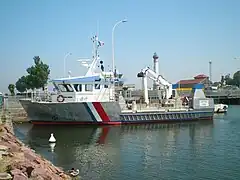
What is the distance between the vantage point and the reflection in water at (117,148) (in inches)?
601

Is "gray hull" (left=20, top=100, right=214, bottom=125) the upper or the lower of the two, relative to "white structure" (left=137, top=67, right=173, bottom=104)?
lower

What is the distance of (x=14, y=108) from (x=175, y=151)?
85.6ft

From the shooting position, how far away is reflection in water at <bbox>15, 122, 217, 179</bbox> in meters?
15.3

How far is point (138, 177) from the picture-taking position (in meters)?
14.0

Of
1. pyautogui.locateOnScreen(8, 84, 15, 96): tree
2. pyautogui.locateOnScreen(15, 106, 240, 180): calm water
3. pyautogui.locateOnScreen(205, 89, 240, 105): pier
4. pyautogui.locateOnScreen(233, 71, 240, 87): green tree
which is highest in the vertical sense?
pyautogui.locateOnScreen(233, 71, 240, 87): green tree

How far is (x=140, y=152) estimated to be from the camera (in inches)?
762

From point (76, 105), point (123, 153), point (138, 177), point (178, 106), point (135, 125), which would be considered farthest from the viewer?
point (178, 106)

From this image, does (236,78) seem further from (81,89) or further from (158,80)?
(81,89)

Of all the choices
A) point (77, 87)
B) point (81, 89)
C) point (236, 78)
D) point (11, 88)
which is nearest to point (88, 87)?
point (81, 89)

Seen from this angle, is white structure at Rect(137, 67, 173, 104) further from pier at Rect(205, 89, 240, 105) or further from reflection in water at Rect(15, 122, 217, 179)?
pier at Rect(205, 89, 240, 105)

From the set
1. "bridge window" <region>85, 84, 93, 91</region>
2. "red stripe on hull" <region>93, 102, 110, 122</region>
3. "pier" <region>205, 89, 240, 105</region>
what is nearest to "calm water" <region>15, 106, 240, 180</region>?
"red stripe on hull" <region>93, 102, 110, 122</region>

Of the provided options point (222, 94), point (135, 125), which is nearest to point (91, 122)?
point (135, 125)

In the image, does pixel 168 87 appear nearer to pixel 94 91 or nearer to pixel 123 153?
pixel 94 91

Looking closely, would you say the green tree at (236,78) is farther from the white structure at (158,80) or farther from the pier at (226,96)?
the white structure at (158,80)
